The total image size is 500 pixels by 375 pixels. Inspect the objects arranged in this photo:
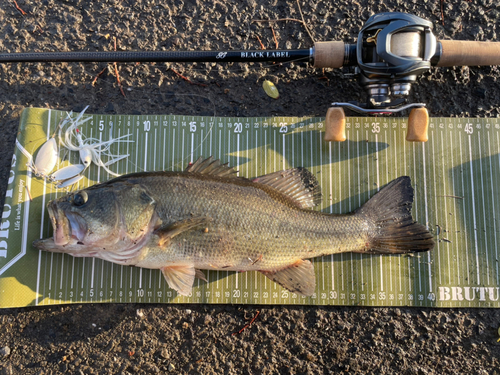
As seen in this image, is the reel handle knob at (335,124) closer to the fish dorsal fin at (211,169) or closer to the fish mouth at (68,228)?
the fish dorsal fin at (211,169)

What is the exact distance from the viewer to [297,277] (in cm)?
282

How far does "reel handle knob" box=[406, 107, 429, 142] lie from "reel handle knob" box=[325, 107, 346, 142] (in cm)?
63

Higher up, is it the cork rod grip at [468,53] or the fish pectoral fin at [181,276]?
the cork rod grip at [468,53]

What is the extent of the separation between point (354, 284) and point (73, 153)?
295 centimetres

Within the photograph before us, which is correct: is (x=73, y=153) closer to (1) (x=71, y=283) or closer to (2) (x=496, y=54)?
(1) (x=71, y=283)

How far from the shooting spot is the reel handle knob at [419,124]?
9.67 feet

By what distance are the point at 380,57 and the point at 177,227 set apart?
6.92 ft

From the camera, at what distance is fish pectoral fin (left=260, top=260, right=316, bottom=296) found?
9.20 feet

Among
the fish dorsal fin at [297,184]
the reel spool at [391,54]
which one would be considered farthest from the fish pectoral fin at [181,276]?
the reel spool at [391,54]

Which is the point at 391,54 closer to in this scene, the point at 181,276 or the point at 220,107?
the point at 220,107

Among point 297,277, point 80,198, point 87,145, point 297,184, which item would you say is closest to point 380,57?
point 297,184

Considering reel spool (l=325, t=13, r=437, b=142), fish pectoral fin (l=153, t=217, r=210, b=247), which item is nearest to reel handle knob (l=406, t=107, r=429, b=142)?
reel spool (l=325, t=13, r=437, b=142)

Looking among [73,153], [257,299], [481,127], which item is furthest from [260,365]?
[481,127]

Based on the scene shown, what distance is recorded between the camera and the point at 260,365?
9.72 ft
